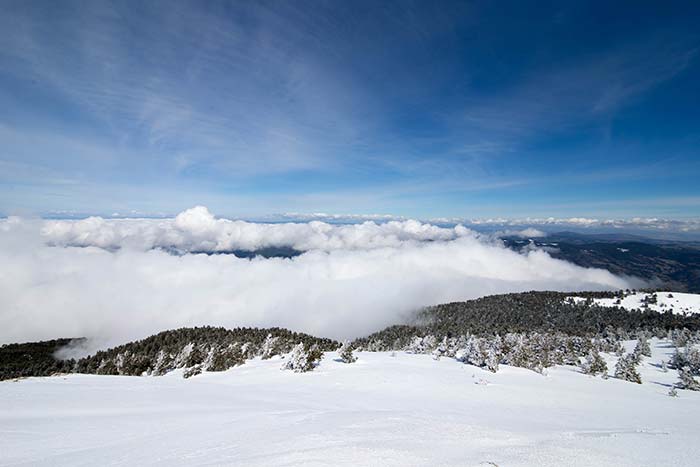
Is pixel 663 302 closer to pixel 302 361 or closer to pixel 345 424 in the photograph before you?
pixel 302 361

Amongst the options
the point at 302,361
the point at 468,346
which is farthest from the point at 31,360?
the point at 468,346

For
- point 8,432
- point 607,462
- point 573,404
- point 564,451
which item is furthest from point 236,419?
point 573,404

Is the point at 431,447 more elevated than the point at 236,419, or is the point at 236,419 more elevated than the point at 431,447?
the point at 431,447

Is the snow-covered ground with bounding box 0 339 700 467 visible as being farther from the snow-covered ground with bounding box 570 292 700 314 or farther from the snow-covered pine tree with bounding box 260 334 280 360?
the snow-covered ground with bounding box 570 292 700 314

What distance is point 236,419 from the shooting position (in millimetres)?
11906

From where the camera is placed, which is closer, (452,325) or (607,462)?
(607,462)

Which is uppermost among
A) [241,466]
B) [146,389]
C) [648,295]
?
[241,466]

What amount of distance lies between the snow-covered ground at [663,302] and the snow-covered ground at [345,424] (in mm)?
206733

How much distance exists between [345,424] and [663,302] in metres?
247

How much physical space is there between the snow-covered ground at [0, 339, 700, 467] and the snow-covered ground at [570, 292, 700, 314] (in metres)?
207

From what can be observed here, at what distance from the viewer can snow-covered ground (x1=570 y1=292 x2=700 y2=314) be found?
529 feet

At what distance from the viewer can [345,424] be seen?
10156 millimetres

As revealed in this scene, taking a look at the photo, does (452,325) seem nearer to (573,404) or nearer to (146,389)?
(573,404)

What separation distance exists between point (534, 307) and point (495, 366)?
19495 centimetres
